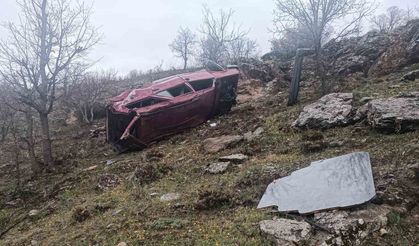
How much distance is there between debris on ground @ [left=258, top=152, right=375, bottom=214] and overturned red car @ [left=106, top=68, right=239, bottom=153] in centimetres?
532

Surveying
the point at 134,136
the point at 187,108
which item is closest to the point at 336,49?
the point at 187,108

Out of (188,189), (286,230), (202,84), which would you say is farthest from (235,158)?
(202,84)

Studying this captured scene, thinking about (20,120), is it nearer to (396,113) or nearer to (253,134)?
(253,134)

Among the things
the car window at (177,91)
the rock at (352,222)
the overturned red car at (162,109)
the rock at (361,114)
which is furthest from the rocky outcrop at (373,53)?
the rock at (352,222)

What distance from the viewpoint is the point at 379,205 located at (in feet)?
16.6

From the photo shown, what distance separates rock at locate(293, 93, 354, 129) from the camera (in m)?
8.45

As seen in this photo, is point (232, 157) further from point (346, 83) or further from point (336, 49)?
point (336, 49)

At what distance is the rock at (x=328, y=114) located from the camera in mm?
8445

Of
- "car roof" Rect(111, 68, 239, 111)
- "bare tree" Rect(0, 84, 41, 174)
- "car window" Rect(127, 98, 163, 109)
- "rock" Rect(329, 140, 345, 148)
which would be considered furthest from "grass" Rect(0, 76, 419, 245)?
"car roof" Rect(111, 68, 239, 111)

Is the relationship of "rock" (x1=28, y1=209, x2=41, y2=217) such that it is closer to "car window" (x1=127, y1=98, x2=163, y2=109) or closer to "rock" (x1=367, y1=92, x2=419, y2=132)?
"car window" (x1=127, y1=98, x2=163, y2=109)

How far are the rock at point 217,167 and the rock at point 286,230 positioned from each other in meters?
2.39

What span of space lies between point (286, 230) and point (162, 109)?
6.59 metres

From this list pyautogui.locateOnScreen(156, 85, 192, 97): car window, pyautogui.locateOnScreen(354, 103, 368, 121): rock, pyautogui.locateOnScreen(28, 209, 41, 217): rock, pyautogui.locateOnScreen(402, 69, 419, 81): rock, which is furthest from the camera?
pyautogui.locateOnScreen(156, 85, 192, 97): car window

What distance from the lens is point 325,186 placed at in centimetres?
556
